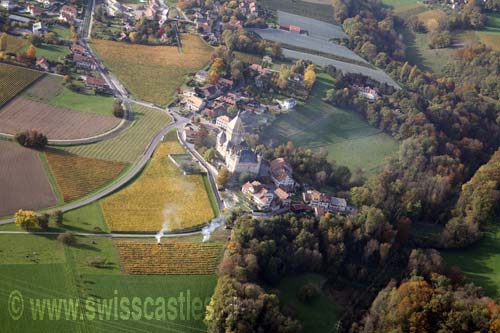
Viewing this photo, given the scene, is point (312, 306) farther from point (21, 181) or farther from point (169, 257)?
point (21, 181)

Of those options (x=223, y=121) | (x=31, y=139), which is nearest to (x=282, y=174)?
(x=223, y=121)

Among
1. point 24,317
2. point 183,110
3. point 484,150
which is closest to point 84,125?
point 183,110

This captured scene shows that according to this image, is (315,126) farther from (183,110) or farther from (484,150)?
(484,150)

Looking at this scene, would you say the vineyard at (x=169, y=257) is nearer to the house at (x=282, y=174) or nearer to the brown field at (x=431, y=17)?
the house at (x=282, y=174)

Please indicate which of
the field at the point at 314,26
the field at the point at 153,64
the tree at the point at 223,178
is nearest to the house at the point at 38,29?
the field at the point at 153,64

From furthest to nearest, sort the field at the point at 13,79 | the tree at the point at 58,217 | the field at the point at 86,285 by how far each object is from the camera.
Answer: the field at the point at 13,79, the tree at the point at 58,217, the field at the point at 86,285

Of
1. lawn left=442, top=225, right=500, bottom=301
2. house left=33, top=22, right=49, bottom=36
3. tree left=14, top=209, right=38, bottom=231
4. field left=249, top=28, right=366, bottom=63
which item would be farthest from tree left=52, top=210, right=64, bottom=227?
field left=249, top=28, right=366, bottom=63
